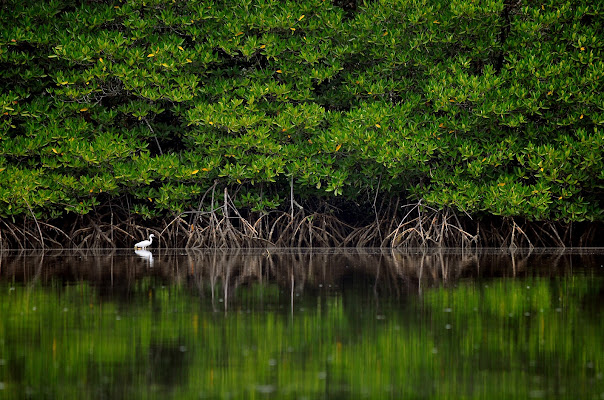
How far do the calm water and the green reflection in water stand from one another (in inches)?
0.5

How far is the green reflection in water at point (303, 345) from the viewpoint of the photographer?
5.98m

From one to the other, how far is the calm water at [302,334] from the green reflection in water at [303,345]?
14mm

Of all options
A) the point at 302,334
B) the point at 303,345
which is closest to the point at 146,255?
the point at 302,334

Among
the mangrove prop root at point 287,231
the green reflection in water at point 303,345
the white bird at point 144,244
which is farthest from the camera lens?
the mangrove prop root at point 287,231

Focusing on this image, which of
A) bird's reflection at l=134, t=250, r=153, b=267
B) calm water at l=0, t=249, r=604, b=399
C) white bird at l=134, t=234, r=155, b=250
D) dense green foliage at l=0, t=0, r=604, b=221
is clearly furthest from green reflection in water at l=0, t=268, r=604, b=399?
dense green foliage at l=0, t=0, r=604, b=221

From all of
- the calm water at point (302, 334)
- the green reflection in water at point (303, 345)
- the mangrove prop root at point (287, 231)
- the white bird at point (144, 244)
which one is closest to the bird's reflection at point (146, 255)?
the white bird at point (144, 244)

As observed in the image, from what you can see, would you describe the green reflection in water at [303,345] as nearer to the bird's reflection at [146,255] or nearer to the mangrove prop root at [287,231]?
the bird's reflection at [146,255]

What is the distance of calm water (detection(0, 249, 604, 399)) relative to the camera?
604cm

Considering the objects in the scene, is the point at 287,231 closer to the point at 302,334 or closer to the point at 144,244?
the point at 144,244

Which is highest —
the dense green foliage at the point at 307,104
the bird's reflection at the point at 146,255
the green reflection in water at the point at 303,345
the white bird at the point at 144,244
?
the dense green foliage at the point at 307,104

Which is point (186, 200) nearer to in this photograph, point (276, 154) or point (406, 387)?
point (276, 154)

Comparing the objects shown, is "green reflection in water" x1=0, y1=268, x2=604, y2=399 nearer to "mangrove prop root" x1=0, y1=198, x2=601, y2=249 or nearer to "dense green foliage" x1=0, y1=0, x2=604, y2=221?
"dense green foliage" x1=0, y1=0, x2=604, y2=221

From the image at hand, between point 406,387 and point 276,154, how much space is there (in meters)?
14.2

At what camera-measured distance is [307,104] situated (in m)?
19.9
